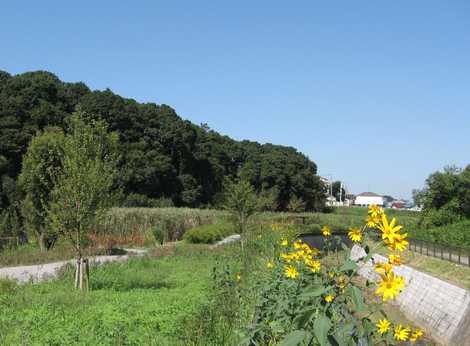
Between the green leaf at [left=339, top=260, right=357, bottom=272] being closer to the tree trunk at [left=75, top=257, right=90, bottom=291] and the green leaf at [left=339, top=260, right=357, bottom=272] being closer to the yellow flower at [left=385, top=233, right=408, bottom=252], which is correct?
the yellow flower at [left=385, top=233, right=408, bottom=252]

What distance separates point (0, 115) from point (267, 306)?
136ft

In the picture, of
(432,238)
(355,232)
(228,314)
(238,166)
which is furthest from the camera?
(238,166)

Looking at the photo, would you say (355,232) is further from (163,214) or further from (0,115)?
(0,115)

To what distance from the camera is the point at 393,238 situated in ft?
11.5

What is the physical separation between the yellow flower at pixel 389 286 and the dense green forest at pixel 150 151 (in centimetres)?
2869

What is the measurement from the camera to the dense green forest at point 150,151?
43.3m

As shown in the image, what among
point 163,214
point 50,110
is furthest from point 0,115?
point 163,214

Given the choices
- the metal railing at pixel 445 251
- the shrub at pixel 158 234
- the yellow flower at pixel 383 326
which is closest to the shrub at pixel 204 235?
the shrub at pixel 158 234

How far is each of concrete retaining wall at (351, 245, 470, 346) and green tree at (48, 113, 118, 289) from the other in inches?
255

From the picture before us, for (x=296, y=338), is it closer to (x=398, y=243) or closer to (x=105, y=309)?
(x=398, y=243)

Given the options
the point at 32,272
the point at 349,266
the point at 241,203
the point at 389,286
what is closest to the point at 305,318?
the point at 349,266

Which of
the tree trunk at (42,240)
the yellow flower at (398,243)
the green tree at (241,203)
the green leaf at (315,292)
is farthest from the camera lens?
the green tree at (241,203)

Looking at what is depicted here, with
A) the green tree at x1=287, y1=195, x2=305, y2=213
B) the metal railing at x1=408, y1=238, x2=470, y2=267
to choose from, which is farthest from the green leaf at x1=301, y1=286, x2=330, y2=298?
the green tree at x1=287, y1=195, x2=305, y2=213

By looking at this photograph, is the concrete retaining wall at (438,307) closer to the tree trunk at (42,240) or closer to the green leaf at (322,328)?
the green leaf at (322,328)
